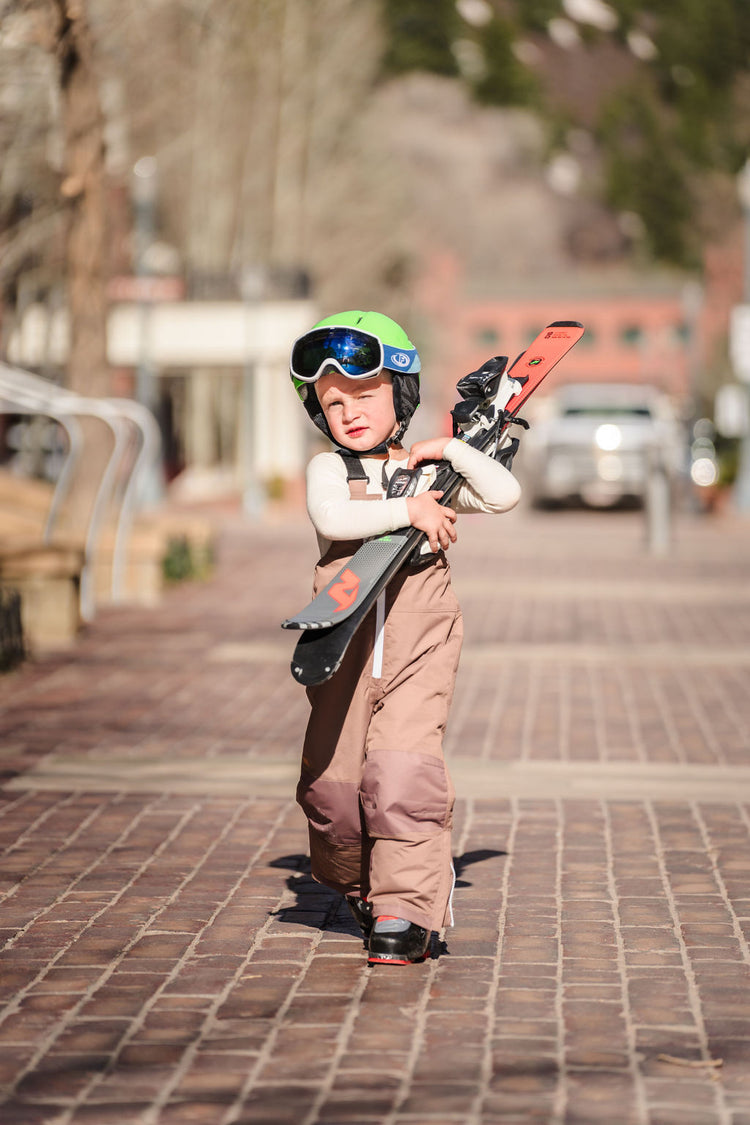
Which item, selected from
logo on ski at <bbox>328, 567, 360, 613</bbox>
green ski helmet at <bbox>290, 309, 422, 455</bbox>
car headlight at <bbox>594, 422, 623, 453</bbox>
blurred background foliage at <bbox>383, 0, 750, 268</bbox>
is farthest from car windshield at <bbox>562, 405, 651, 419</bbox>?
blurred background foliage at <bbox>383, 0, 750, 268</bbox>

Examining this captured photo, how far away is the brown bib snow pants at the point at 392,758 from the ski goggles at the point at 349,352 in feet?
1.53

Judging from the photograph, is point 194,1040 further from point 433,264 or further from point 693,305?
point 433,264

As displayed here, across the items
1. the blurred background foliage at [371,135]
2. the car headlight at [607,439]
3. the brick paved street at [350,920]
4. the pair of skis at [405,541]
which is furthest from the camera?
the car headlight at [607,439]

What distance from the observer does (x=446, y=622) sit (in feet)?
15.8

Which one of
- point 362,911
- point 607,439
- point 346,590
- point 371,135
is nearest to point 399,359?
point 346,590

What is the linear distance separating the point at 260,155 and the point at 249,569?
29.0 metres

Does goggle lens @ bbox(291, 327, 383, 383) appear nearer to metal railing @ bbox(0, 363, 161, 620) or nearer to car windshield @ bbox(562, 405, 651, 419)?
metal railing @ bbox(0, 363, 161, 620)

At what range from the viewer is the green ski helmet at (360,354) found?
479cm

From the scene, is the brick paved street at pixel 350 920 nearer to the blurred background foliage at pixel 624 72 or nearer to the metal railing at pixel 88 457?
the metal railing at pixel 88 457

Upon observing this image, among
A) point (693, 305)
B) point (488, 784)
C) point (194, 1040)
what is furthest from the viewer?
point (693, 305)

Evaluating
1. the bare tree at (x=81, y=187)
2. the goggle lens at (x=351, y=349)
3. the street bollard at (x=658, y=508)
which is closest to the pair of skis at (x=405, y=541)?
the goggle lens at (x=351, y=349)

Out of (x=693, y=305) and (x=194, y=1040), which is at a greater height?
(x=693, y=305)

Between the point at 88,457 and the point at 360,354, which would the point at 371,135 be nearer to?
the point at 88,457

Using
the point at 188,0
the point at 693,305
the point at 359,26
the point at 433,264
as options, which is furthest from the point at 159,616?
the point at 433,264
